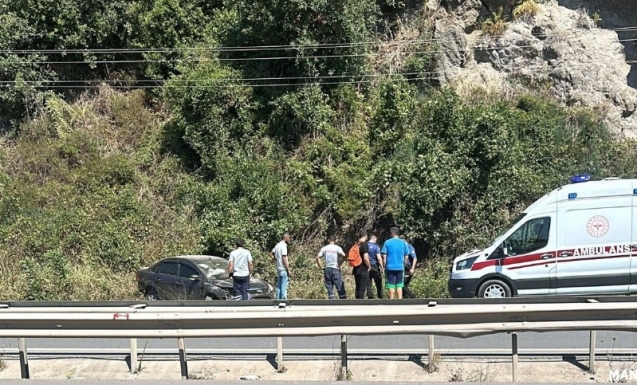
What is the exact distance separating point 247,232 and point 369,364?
1163 cm

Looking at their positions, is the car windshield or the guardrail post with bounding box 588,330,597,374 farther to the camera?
the car windshield

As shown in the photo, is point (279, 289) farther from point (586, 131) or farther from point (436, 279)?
point (586, 131)

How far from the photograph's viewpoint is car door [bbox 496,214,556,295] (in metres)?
13.4

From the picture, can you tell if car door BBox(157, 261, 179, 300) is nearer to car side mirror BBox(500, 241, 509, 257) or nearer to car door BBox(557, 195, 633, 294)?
car side mirror BBox(500, 241, 509, 257)

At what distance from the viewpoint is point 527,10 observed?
25109 millimetres

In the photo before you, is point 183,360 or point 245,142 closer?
point 183,360

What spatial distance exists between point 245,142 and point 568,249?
12358mm

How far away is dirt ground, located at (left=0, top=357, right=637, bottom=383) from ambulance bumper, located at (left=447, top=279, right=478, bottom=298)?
587 cm

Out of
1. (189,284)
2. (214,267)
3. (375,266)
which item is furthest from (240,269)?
(375,266)

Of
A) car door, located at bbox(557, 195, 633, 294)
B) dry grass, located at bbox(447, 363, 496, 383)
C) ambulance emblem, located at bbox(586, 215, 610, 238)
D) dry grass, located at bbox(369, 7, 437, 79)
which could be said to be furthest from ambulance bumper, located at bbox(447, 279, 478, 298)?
dry grass, located at bbox(369, 7, 437, 79)

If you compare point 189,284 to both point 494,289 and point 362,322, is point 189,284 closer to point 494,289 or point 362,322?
point 494,289

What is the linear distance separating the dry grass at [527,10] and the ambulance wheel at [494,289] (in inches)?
581

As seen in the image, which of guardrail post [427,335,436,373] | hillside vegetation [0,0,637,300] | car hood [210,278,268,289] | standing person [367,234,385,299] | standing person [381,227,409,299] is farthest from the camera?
hillside vegetation [0,0,637,300]

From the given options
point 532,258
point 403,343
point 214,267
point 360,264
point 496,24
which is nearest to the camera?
point 403,343
